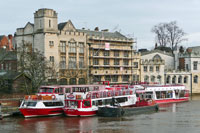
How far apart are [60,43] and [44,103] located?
78.2ft

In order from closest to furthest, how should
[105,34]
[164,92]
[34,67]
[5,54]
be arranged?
[34,67]
[5,54]
[164,92]
[105,34]

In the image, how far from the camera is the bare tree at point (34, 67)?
61.6 meters

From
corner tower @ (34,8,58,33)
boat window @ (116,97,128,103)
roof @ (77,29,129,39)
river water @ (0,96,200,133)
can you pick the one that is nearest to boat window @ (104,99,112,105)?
boat window @ (116,97,128,103)

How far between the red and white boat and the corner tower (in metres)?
19.0

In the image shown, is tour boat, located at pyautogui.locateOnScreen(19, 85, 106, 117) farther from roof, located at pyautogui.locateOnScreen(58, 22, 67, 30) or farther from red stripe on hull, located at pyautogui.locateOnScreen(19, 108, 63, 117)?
roof, located at pyautogui.locateOnScreen(58, 22, 67, 30)

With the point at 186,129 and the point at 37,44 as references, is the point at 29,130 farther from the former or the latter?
the point at 37,44

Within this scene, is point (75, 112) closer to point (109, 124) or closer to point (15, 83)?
point (109, 124)

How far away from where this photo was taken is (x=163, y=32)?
357ft

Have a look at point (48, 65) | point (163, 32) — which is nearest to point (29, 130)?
point (48, 65)

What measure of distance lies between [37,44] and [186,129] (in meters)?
38.8

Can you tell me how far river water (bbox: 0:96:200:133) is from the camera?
41.2m

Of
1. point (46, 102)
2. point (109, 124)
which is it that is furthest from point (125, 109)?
point (46, 102)

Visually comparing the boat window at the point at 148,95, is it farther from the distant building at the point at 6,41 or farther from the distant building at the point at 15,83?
the distant building at the point at 6,41

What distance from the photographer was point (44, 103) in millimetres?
51438
